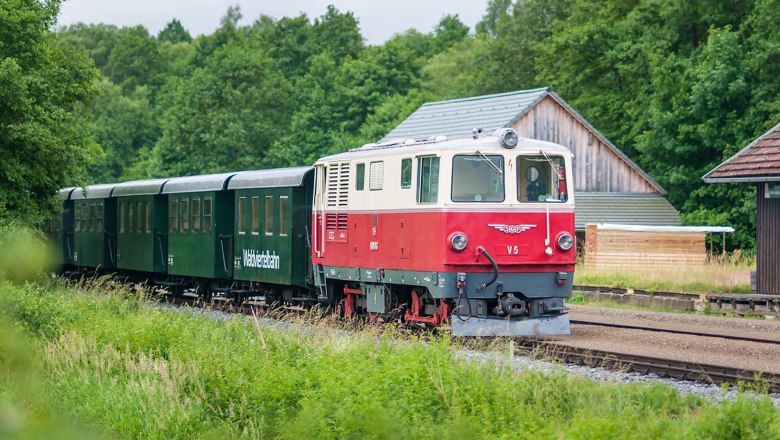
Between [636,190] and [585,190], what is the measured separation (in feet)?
7.37

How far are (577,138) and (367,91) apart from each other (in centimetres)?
3069

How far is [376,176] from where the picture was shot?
18.2m

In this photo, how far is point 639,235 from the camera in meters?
38.2

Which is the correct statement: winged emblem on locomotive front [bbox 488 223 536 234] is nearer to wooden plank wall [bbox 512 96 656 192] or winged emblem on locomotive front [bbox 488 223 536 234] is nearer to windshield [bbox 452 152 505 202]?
windshield [bbox 452 152 505 202]

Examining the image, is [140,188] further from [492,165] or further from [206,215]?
[492,165]

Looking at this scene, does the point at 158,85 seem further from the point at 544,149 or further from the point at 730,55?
the point at 544,149

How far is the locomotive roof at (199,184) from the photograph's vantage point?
2473 centimetres

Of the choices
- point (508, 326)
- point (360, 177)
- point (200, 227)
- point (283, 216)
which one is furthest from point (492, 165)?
point (200, 227)

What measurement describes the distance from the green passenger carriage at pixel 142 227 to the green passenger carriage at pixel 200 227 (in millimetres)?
408

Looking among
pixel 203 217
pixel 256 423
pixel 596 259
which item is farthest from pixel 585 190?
pixel 256 423

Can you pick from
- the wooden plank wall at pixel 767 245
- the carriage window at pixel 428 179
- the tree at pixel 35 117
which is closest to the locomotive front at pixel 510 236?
the carriage window at pixel 428 179

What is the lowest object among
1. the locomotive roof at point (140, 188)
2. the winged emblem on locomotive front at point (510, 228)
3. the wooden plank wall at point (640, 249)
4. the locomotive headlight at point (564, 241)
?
the wooden plank wall at point (640, 249)

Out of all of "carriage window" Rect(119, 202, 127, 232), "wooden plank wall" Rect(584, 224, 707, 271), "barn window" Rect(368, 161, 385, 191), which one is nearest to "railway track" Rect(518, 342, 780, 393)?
"barn window" Rect(368, 161, 385, 191)

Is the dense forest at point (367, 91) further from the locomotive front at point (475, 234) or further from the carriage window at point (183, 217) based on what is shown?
the locomotive front at point (475, 234)
